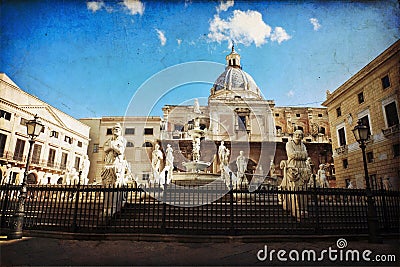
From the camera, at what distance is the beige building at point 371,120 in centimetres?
1428

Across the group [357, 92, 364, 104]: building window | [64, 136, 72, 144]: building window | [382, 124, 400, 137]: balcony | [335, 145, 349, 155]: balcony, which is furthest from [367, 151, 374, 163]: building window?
[64, 136, 72, 144]: building window

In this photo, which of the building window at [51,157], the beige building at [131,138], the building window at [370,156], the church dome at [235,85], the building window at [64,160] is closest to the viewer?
the building window at [370,156]

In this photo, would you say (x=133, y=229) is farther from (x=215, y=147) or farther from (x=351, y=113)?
(x=215, y=147)

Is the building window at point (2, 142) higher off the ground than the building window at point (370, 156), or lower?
higher

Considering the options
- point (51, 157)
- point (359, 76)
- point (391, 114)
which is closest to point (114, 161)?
point (391, 114)

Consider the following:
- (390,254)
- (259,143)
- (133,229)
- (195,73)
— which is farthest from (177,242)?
(259,143)

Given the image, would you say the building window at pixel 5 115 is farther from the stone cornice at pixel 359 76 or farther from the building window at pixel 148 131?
the stone cornice at pixel 359 76

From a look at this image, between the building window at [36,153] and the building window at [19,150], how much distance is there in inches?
48.9

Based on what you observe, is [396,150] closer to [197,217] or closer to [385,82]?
[385,82]

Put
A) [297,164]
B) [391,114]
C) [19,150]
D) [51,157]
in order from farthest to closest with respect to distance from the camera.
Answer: [51,157]
[19,150]
[391,114]
[297,164]

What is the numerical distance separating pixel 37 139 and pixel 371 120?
28.5 m

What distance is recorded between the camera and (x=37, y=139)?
23.5 m

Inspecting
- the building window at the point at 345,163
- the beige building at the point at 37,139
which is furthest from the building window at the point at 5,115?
the building window at the point at 345,163

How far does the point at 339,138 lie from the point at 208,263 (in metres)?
20.6
